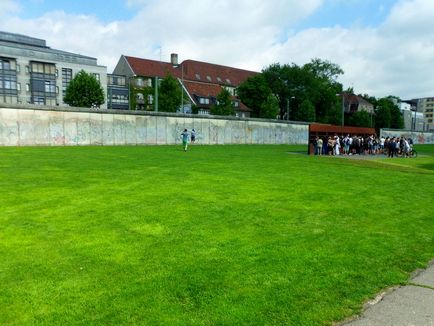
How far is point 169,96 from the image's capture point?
2500 inches

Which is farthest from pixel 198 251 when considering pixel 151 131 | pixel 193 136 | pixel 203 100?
pixel 203 100

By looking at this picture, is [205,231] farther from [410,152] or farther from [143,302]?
[410,152]

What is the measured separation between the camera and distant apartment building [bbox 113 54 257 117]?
84938mm

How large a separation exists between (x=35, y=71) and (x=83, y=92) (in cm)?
2315

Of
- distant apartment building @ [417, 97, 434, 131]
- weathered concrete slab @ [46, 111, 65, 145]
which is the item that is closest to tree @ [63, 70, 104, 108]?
weathered concrete slab @ [46, 111, 65, 145]

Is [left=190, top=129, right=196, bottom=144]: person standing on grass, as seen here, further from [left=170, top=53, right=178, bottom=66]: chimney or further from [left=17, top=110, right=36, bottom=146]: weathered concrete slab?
[left=170, top=53, right=178, bottom=66]: chimney

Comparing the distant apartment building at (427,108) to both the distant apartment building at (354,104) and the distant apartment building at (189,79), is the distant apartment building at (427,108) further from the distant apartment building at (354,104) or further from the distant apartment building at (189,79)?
the distant apartment building at (189,79)

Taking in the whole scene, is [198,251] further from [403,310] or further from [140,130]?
[140,130]

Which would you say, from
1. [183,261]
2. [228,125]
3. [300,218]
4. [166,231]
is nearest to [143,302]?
[183,261]

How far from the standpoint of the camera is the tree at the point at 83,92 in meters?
59.5

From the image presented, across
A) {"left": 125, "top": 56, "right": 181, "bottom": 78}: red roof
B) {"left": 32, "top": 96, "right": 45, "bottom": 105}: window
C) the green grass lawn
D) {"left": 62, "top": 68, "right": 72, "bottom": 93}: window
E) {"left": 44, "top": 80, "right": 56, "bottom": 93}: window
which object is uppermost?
{"left": 125, "top": 56, "right": 181, "bottom": 78}: red roof

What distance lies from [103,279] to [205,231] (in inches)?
106

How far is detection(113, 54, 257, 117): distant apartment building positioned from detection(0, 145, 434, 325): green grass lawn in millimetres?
65525

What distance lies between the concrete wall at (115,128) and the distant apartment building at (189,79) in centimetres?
2782
